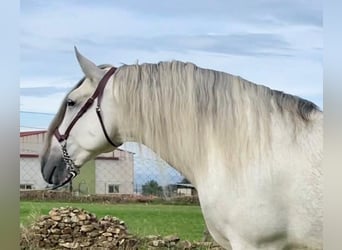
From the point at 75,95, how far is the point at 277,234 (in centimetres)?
80

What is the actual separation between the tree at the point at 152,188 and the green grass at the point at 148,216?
0.20 feet

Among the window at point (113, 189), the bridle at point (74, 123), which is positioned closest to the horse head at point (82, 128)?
the bridle at point (74, 123)

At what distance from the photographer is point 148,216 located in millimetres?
1858

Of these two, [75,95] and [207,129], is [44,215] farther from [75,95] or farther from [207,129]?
[207,129]

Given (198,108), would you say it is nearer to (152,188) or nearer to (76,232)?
(152,188)

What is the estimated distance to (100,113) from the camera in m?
1.63

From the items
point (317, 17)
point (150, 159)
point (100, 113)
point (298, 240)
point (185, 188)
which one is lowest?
point (298, 240)

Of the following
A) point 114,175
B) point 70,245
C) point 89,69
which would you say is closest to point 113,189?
point 114,175

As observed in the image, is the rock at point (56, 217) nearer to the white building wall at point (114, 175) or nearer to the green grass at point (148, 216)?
the green grass at point (148, 216)

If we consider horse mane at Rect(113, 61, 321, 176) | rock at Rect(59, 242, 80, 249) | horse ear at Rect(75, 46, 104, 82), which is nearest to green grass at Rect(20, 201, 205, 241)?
rock at Rect(59, 242, 80, 249)

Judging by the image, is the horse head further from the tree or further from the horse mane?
the tree

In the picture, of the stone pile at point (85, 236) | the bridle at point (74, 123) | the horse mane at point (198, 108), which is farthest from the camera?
the stone pile at point (85, 236)

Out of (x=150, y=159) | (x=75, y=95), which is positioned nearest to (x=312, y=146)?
(x=150, y=159)

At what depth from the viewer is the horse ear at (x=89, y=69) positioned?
5.38 ft
